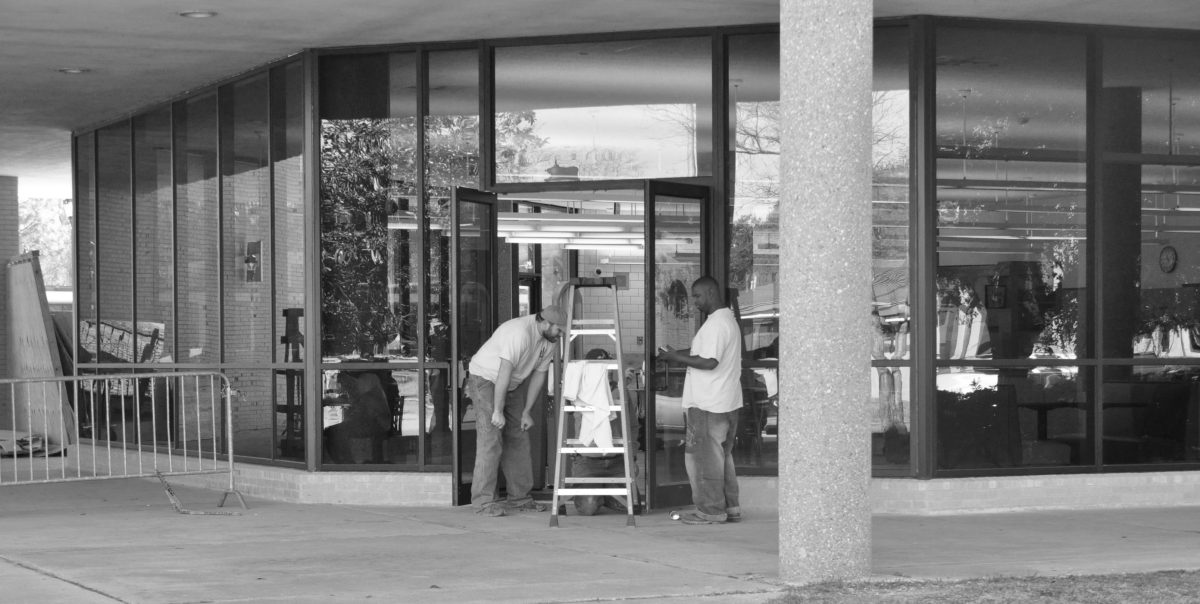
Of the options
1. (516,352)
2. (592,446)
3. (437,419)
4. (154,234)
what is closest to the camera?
(592,446)

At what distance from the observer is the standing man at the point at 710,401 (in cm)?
985

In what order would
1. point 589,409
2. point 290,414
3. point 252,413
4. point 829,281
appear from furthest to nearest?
1. point 252,413
2. point 290,414
3. point 589,409
4. point 829,281

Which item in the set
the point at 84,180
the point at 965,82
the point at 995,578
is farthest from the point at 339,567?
the point at 84,180

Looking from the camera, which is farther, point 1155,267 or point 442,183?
point 442,183

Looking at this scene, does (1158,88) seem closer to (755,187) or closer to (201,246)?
(755,187)

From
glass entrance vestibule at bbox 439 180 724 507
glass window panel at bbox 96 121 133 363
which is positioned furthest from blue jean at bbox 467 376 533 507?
glass window panel at bbox 96 121 133 363

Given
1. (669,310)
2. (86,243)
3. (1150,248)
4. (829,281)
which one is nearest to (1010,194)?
(1150,248)

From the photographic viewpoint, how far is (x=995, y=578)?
23.8 ft

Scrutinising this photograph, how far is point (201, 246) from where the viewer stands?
44.9ft

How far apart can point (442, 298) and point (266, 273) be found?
1837 mm

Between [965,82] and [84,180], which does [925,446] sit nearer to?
[965,82]

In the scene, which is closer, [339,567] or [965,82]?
[339,567]

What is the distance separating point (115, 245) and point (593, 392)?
7626mm

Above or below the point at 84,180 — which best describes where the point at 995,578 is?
below
